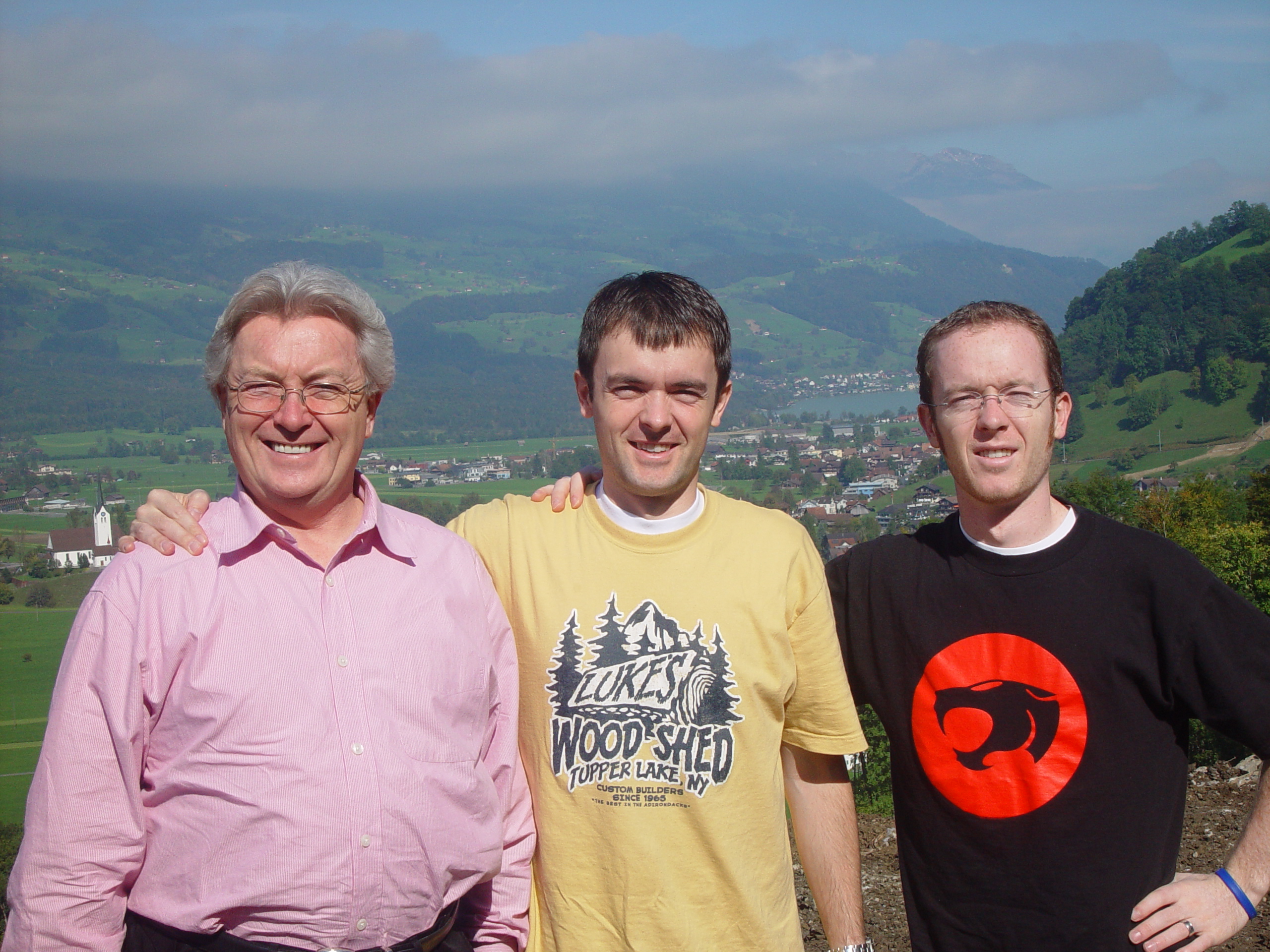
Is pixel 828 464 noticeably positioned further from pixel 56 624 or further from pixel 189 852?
pixel 189 852

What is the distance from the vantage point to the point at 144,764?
2438mm

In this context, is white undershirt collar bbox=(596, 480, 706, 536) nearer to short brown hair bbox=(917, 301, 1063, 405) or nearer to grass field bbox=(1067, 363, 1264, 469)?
short brown hair bbox=(917, 301, 1063, 405)

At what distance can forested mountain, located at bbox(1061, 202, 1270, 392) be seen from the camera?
325 feet

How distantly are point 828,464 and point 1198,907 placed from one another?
104 m

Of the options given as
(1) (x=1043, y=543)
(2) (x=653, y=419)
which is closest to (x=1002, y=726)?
(1) (x=1043, y=543)

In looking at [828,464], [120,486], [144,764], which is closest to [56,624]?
[120,486]

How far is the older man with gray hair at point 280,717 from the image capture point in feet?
7.59

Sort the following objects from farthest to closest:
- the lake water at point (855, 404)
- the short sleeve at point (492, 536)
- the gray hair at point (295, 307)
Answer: the lake water at point (855, 404) → the short sleeve at point (492, 536) → the gray hair at point (295, 307)

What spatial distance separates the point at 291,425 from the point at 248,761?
875 mm

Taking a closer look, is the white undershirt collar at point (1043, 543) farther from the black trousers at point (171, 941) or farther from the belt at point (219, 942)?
the black trousers at point (171, 941)

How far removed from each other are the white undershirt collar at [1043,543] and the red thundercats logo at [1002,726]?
0.27 metres

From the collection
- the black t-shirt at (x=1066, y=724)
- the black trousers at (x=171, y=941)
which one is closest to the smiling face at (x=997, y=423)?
the black t-shirt at (x=1066, y=724)

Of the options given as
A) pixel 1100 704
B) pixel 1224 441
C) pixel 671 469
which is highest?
pixel 1224 441

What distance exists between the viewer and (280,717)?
2396 mm
